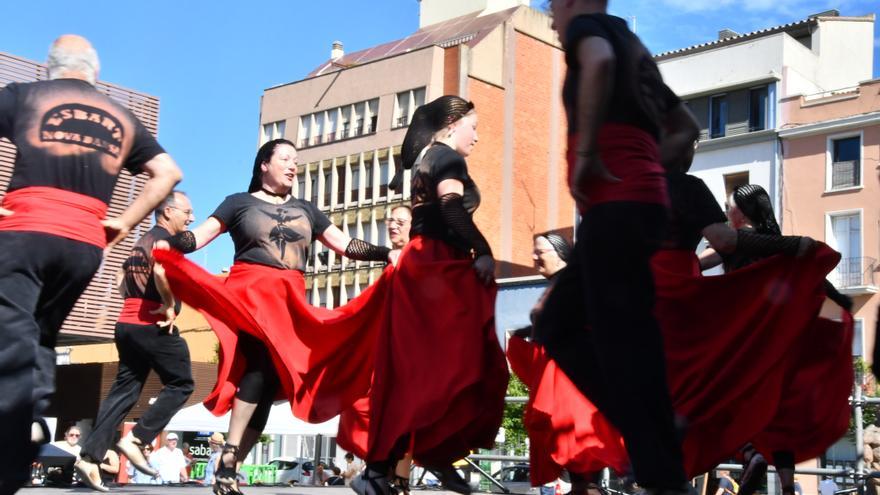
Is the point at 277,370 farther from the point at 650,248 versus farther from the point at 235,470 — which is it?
the point at 650,248

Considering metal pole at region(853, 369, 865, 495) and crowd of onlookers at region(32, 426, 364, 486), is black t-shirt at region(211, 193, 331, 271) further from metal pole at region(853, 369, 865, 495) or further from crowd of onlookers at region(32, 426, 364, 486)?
metal pole at region(853, 369, 865, 495)

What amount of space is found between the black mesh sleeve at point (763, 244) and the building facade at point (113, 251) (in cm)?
2653

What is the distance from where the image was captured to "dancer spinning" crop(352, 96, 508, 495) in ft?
20.4

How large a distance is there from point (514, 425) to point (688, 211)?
27.7 metres

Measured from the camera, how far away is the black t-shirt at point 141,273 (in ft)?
29.0

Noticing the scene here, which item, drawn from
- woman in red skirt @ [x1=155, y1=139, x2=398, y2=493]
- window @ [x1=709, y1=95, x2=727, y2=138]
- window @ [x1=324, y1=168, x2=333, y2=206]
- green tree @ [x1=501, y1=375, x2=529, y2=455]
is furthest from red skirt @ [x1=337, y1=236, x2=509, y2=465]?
window @ [x1=324, y1=168, x2=333, y2=206]

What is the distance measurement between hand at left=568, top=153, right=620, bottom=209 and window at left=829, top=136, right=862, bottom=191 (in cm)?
4140

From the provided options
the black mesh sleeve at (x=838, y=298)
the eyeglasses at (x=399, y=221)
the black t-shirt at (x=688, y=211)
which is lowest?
the black mesh sleeve at (x=838, y=298)

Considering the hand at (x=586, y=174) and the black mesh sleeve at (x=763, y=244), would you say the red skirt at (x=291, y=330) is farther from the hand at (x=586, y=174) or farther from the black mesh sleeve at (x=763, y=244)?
the hand at (x=586, y=174)

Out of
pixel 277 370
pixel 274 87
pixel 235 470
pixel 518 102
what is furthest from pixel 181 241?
pixel 274 87

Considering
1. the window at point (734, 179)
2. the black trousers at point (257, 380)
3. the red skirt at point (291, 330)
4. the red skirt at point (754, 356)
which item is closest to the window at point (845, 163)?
the window at point (734, 179)

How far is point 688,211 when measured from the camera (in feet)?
21.2

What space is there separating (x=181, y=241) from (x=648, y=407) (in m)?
4.24

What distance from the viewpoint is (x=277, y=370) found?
291 inches
